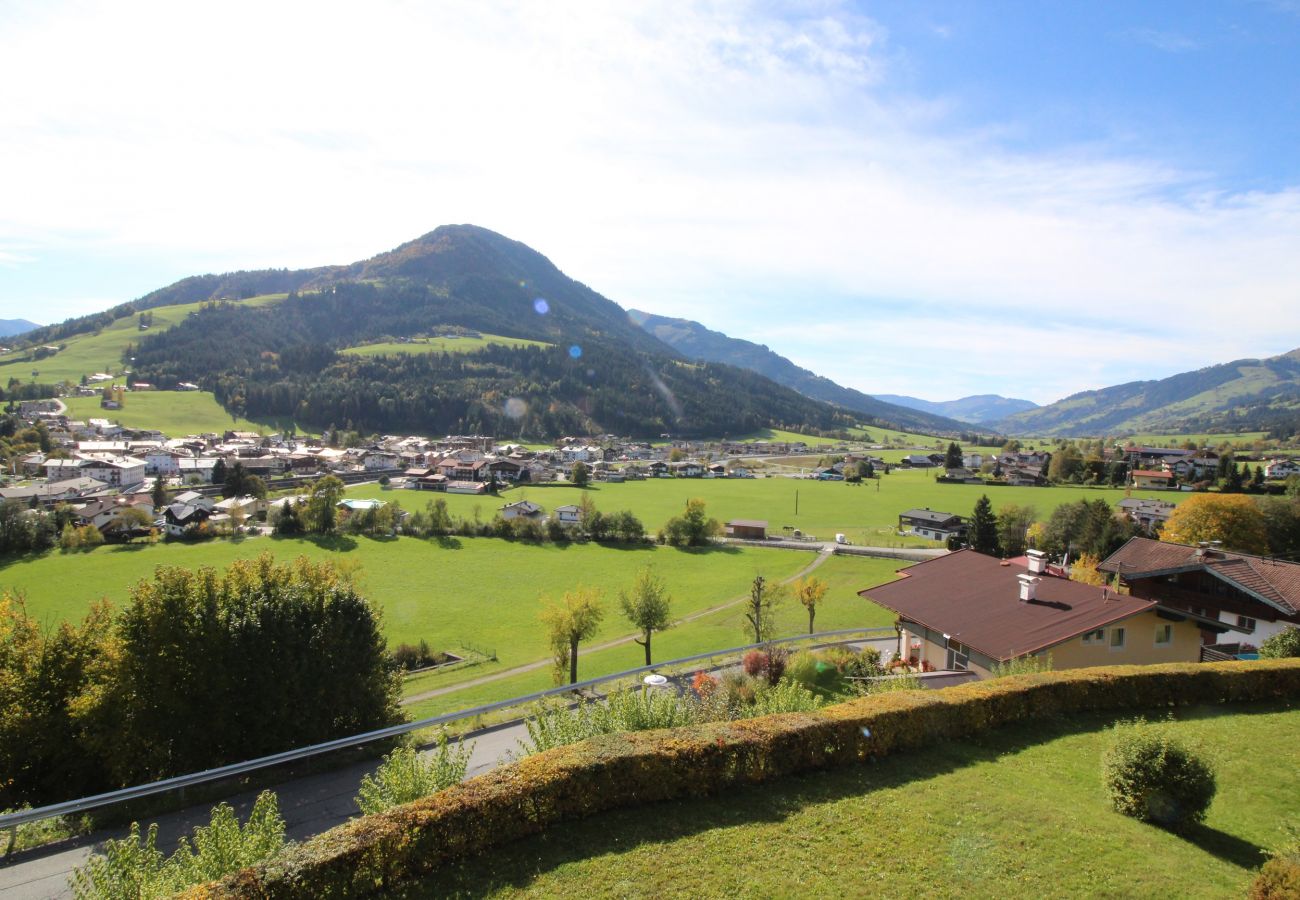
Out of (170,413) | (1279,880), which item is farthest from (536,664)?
(170,413)

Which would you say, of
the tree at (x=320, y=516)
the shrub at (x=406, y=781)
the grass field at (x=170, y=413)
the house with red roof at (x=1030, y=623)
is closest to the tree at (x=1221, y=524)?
the house with red roof at (x=1030, y=623)

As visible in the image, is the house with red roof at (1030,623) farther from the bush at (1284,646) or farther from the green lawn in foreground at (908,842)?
the green lawn in foreground at (908,842)

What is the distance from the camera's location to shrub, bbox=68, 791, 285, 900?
21.1 feet

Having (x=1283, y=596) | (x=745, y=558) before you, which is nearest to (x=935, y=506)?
(x=745, y=558)

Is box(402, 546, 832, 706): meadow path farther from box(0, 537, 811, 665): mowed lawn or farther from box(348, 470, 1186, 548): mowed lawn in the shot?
box(348, 470, 1186, 548): mowed lawn

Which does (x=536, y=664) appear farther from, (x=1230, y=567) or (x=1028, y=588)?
(x=1230, y=567)

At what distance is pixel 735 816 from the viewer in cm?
859

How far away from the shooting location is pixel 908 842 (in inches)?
315

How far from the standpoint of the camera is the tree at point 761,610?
105ft

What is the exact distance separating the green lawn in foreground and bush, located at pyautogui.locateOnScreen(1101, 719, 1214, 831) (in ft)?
0.78

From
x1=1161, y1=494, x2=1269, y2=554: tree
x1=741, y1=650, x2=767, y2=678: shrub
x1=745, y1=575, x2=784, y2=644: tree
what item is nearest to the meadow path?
x1=745, y1=575, x2=784, y2=644: tree

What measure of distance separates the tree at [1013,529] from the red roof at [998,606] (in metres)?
41.1

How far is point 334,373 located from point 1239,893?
204126 mm

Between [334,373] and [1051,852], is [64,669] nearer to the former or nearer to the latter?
[1051,852]
